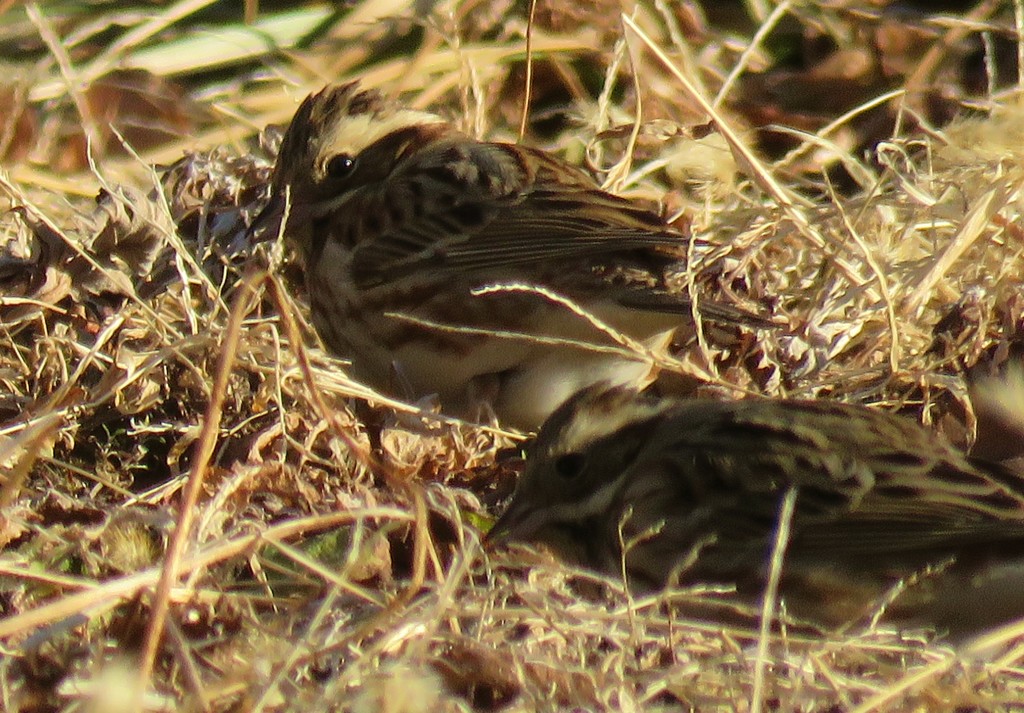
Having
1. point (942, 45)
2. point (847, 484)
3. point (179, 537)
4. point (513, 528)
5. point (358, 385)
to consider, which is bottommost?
point (942, 45)

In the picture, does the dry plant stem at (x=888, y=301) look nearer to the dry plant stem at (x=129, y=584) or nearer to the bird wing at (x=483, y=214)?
the bird wing at (x=483, y=214)

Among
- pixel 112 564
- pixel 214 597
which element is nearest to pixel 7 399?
pixel 112 564

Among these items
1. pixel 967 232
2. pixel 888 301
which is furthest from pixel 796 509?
pixel 967 232

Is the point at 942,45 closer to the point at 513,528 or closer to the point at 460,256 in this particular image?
the point at 460,256

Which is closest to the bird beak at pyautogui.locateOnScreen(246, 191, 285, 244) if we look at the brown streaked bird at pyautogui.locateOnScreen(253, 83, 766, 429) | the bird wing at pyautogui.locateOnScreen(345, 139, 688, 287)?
the brown streaked bird at pyautogui.locateOnScreen(253, 83, 766, 429)

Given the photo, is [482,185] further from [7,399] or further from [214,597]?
[214,597]
